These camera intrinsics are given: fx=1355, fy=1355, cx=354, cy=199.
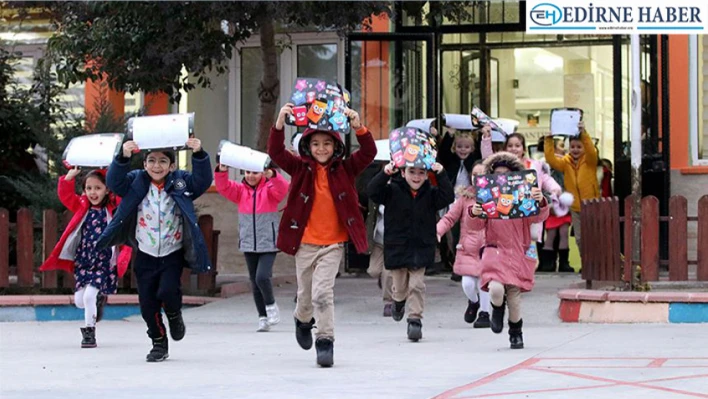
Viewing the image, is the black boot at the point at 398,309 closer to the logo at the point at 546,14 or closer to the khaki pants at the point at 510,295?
the khaki pants at the point at 510,295

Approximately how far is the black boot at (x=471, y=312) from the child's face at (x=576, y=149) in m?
4.50

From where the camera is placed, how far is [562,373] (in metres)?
8.44

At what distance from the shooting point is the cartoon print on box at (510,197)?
9.98 meters

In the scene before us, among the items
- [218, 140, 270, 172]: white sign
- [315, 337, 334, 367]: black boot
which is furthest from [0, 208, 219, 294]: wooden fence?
[315, 337, 334, 367]: black boot

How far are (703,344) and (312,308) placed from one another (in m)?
2.94

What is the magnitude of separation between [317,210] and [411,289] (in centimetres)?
175

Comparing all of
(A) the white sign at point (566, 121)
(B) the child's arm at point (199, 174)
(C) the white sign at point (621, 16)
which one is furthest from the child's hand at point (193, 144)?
(A) the white sign at point (566, 121)

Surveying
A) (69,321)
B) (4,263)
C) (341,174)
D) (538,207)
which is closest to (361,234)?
(341,174)

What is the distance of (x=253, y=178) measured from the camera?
40.1 ft

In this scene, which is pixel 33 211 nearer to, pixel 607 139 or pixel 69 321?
pixel 69 321

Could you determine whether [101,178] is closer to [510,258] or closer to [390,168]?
[390,168]

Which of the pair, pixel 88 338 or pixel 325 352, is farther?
pixel 88 338

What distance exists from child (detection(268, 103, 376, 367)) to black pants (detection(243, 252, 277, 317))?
2690mm

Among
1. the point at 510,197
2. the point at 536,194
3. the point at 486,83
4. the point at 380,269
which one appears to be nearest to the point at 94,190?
the point at 380,269
